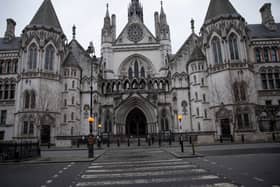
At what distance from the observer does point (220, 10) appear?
1283 inches

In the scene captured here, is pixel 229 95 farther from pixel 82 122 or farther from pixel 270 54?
pixel 82 122

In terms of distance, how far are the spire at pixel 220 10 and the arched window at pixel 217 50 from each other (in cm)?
413

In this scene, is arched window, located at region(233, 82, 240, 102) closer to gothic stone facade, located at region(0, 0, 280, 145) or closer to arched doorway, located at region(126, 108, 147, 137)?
gothic stone facade, located at region(0, 0, 280, 145)

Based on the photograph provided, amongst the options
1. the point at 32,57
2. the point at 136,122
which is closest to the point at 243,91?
the point at 136,122

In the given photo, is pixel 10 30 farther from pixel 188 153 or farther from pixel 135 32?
pixel 188 153

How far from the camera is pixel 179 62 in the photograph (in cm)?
3731

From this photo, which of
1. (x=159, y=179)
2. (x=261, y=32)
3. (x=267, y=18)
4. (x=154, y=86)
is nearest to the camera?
(x=159, y=179)

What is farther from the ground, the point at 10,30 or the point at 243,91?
the point at 10,30

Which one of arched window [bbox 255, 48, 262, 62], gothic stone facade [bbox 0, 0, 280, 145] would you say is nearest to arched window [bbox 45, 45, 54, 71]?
gothic stone facade [bbox 0, 0, 280, 145]

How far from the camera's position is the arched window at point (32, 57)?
31.5m

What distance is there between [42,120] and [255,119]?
3088 centimetres

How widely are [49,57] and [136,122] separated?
20.1 m

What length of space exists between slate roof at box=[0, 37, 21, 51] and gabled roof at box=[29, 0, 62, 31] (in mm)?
7073

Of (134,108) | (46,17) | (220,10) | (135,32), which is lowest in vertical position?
(134,108)
